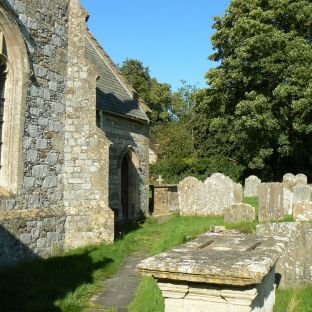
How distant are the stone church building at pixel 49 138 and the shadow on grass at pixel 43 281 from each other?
29.5 inches

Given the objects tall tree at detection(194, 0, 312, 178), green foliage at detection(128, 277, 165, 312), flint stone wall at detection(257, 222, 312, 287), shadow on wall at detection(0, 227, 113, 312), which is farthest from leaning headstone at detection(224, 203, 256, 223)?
tall tree at detection(194, 0, 312, 178)

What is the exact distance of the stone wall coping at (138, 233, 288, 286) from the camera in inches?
142

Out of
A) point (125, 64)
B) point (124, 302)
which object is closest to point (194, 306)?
point (124, 302)

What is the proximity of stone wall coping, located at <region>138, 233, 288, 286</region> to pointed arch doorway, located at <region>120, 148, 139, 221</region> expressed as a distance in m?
14.0

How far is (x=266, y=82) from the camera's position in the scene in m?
28.4

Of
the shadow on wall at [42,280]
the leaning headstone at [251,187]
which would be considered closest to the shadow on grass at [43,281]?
the shadow on wall at [42,280]

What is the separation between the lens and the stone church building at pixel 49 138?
9859 mm

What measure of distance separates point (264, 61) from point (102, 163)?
1736 cm

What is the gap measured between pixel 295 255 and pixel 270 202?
5224 millimetres

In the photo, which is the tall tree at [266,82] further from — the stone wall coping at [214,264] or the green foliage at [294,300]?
the stone wall coping at [214,264]

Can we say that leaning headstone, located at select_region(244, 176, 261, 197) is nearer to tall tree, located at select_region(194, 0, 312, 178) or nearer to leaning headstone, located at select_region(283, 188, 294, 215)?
tall tree, located at select_region(194, 0, 312, 178)

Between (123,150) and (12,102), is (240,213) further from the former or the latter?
(12,102)

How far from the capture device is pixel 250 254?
14.0ft

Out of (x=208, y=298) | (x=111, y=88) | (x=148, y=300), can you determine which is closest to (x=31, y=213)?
(x=148, y=300)
